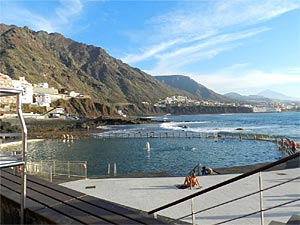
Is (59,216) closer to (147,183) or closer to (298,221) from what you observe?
(298,221)

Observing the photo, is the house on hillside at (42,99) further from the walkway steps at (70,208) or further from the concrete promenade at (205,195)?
the walkway steps at (70,208)

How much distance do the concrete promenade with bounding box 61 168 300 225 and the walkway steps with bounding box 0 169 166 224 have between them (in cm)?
418

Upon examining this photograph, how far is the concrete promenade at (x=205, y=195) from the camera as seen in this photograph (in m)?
6.70

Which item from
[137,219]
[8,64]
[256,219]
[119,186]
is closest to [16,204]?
[137,219]

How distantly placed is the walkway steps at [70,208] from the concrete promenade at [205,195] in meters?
4.18

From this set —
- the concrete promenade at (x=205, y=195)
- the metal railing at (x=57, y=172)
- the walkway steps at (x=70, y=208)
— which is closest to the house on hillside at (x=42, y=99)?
the metal railing at (x=57, y=172)

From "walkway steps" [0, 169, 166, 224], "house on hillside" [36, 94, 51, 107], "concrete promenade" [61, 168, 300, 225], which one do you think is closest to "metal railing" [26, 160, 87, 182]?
"concrete promenade" [61, 168, 300, 225]

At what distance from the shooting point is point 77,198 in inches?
124

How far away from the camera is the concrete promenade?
22.0ft

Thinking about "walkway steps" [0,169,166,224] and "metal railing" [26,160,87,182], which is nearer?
"walkway steps" [0,169,166,224]

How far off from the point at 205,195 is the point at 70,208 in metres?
6.74

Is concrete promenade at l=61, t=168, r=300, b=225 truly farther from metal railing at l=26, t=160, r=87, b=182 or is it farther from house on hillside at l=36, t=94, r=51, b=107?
house on hillside at l=36, t=94, r=51, b=107

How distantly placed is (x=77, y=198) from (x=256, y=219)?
16.5 feet

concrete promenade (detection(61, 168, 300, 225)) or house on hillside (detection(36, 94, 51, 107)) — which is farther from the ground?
house on hillside (detection(36, 94, 51, 107))
